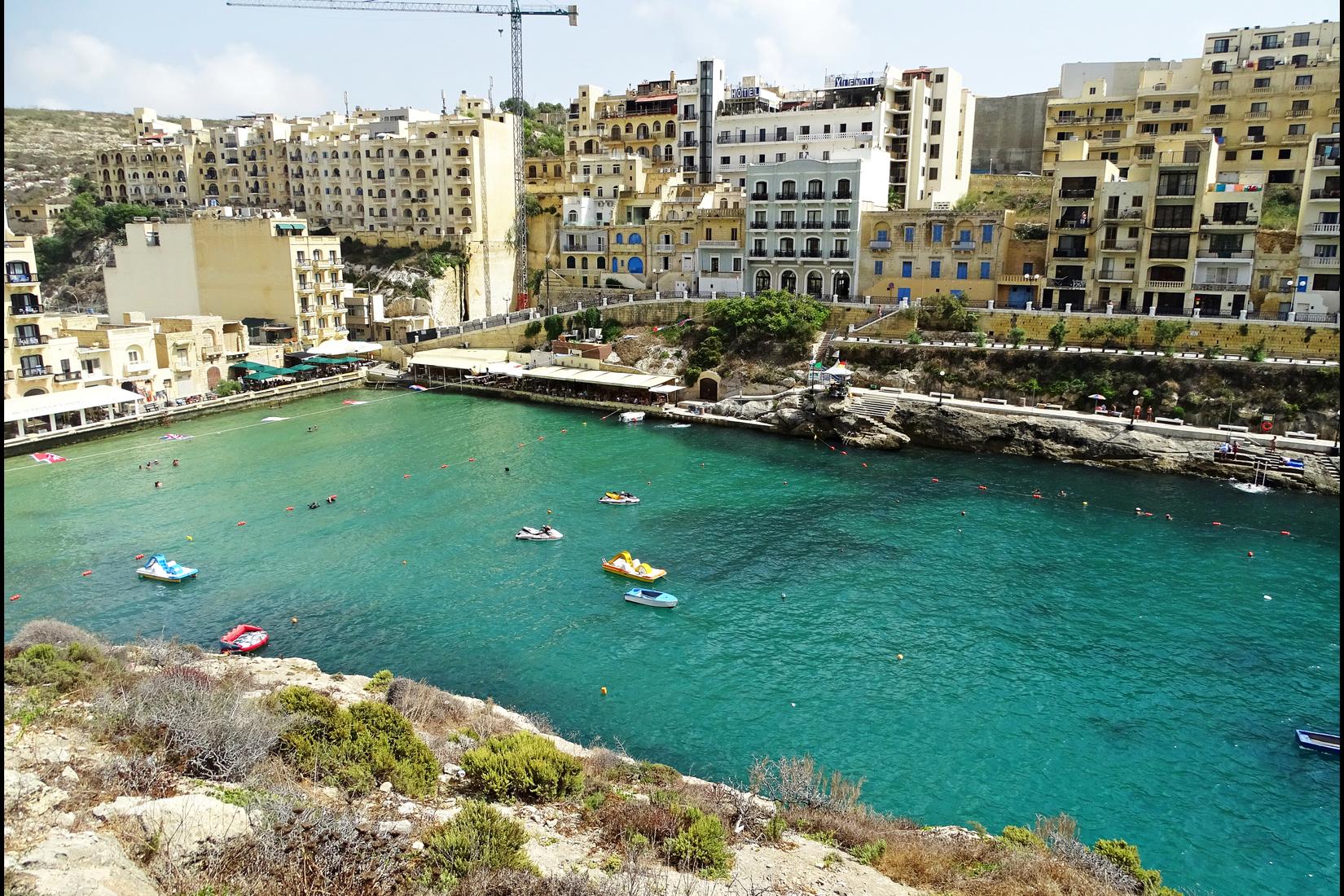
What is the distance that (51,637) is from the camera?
23.2m

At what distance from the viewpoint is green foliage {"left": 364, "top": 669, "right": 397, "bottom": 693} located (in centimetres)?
2328

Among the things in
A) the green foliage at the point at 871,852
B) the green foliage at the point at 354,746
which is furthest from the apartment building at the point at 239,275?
the green foliage at the point at 871,852

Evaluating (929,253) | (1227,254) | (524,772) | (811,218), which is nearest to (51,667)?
(524,772)

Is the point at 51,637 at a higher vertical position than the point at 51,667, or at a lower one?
lower

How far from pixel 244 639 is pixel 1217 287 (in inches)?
2144

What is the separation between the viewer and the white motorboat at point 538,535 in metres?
36.2

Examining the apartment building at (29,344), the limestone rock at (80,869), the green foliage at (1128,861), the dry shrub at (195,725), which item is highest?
the apartment building at (29,344)

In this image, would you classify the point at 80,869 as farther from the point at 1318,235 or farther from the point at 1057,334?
the point at 1318,235

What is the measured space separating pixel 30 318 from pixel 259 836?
48.2m

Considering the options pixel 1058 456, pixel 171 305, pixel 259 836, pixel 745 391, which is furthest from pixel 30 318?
pixel 1058 456

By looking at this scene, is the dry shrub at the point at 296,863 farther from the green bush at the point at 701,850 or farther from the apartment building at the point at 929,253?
the apartment building at the point at 929,253

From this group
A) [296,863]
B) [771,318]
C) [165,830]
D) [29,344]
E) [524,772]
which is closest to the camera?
[296,863]

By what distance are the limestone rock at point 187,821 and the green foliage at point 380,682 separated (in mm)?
8996

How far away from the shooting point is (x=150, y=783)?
14891mm
